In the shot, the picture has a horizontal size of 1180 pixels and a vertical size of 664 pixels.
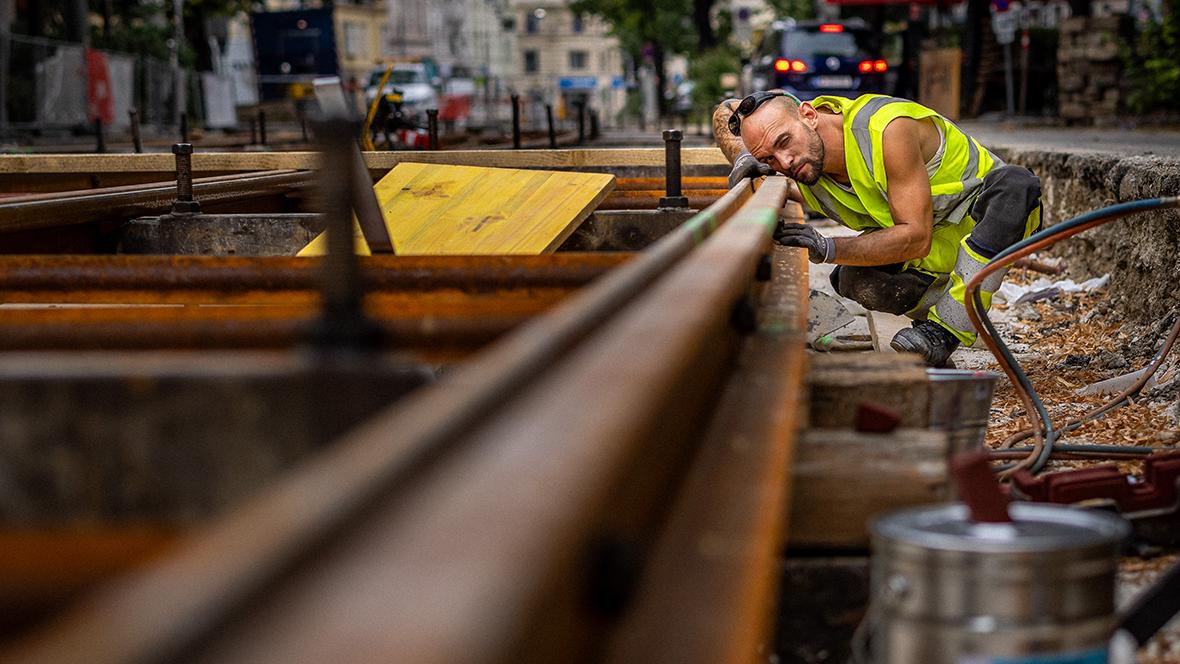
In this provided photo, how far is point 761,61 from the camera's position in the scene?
2870cm

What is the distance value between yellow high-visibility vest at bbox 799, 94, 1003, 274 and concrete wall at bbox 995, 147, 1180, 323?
1336mm

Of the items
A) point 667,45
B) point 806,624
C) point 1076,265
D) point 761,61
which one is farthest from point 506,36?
point 806,624

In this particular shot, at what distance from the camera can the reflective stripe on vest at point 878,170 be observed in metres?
5.54

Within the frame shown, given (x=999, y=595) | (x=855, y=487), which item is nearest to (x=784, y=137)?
(x=855, y=487)

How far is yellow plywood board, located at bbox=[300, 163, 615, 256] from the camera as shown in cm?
546

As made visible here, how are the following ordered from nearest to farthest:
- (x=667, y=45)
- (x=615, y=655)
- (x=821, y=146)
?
(x=615, y=655) → (x=821, y=146) → (x=667, y=45)

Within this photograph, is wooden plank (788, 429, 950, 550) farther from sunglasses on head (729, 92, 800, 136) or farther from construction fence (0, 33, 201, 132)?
construction fence (0, 33, 201, 132)

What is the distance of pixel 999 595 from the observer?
2.10 meters

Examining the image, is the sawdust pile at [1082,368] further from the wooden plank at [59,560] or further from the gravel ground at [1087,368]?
the wooden plank at [59,560]

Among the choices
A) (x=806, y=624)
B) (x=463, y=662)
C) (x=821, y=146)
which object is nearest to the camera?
(x=463, y=662)

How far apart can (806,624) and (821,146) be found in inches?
126

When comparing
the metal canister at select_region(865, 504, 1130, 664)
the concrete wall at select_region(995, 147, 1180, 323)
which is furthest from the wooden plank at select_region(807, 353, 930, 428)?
the concrete wall at select_region(995, 147, 1180, 323)

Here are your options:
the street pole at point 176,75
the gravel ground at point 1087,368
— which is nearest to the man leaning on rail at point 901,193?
the gravel ground at point 1087,368

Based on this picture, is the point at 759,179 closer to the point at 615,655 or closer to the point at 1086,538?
the point at 1086,538
